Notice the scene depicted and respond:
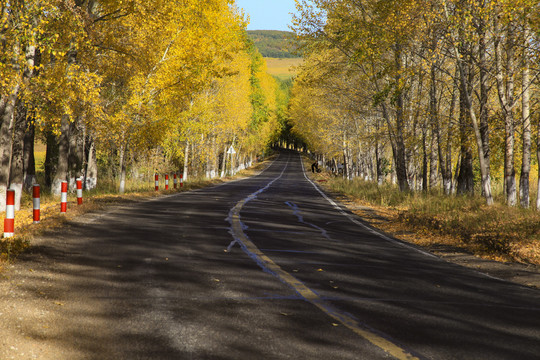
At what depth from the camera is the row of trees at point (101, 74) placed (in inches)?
568

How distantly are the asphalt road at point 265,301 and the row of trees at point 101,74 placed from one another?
20.2 feet

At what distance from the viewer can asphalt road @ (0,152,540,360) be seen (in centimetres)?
442

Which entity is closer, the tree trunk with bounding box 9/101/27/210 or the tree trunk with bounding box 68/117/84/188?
the tree trunk with bounding box 9/101/27/210

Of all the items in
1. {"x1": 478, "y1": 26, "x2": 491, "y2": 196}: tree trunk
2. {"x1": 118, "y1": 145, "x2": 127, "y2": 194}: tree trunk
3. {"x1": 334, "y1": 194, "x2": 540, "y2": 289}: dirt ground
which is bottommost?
{"x1": 334, "y1": 194, "x2": 540, "y2": 289}: dirt ground

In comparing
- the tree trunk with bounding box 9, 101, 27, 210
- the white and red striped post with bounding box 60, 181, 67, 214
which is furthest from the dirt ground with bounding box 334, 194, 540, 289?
the tree trunk with bounding box 9, 101, 27, 210

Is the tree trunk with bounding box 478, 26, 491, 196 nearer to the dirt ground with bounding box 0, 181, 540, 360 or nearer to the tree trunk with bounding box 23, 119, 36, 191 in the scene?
the dirt ground with bounding box 0, 181, 540, 360

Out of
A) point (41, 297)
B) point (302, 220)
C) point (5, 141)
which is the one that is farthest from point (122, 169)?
point (41, 297)

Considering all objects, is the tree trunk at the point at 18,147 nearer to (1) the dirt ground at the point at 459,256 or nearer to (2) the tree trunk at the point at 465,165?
(1) the dirt ground at the point at 459,256

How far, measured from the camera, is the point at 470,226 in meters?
12.4

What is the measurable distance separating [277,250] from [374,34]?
1211cm

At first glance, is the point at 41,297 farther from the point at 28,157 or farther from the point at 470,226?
the point at 28,157

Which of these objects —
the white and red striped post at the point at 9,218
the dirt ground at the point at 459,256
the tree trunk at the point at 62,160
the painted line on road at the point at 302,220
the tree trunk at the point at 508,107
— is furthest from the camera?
the tree trunk at the point at 62,160

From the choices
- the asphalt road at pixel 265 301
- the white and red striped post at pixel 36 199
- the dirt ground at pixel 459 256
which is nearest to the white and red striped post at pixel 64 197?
the white and red striped post at pixel 36 199

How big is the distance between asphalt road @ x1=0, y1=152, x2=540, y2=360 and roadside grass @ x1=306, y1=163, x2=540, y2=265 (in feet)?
5.97
